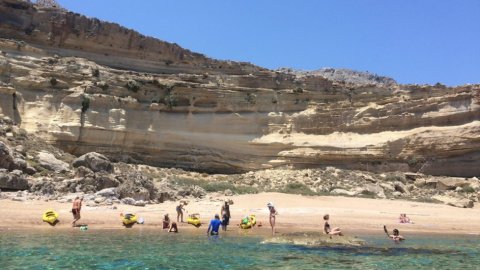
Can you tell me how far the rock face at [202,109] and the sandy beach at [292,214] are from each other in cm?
986

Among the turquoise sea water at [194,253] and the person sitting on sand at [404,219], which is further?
the person sitting on sand at [404,219]

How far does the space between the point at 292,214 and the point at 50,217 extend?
1115 centimetres

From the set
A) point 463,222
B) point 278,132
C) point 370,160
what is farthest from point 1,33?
point 463,222

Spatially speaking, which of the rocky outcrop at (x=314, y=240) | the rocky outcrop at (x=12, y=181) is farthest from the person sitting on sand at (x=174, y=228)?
the rocky outcrop at (x=12, y=181)

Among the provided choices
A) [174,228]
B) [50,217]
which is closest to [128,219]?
[174,228]

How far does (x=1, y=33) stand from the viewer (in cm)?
3431

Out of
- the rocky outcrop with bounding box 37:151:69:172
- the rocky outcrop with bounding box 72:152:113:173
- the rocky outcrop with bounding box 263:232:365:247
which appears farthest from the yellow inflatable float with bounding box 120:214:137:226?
Result: the rocky outcrop with bounding box 37:151:69:172

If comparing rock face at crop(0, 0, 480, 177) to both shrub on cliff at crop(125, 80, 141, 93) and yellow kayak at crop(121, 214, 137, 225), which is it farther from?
yellow kayak at crop(121, 214, 137, 225)

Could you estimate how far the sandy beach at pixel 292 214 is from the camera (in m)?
16.3

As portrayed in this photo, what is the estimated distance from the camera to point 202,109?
1513 inches

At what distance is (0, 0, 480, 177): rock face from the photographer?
33406mm

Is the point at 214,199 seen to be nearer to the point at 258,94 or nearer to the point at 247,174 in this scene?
the point at 247,174

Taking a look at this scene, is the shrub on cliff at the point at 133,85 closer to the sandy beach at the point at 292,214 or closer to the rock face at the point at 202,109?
the rock face at the point at 202,109

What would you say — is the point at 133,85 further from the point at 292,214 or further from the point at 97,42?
the point at 292,214
